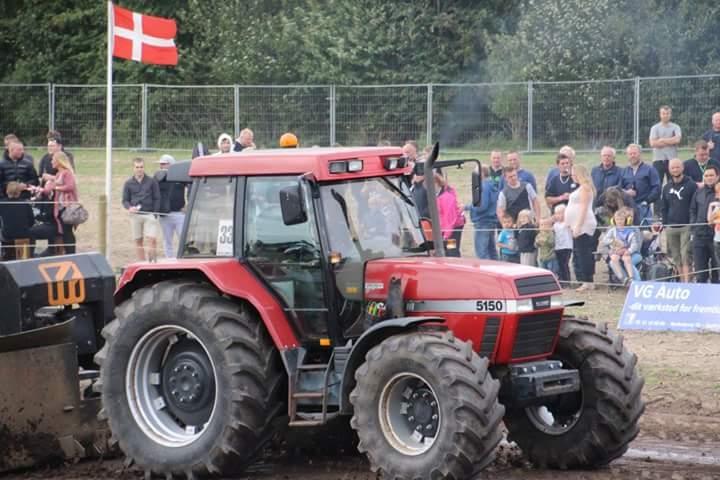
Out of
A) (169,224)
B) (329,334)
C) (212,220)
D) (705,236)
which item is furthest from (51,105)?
(329,334)

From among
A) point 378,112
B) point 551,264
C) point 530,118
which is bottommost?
point 551,264

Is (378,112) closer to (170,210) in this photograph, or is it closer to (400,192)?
(170,210)

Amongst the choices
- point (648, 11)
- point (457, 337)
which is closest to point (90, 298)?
point (457, 337)

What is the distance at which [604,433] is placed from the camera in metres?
9.02

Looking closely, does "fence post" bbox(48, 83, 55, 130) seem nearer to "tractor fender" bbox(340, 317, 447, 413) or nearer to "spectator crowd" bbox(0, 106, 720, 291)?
"spectator crowd" bbox(0, 106, 720, 291)

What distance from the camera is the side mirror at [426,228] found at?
9.45 meters

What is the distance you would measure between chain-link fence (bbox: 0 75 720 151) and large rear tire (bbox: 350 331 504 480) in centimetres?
1569

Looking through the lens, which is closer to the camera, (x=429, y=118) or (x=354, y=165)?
(x=354, y=165)

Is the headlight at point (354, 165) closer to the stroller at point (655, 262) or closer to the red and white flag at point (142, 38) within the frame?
the stroller at point (655, 262)

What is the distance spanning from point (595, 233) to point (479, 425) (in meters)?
10.0

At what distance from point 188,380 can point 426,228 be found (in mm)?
1928

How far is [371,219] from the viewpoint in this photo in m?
9.07

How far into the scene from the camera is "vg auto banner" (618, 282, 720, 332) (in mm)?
14680

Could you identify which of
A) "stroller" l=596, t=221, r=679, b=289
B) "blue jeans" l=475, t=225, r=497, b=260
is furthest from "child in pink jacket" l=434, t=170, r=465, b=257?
"stroller" l=596, t=221, r=679, b=289
